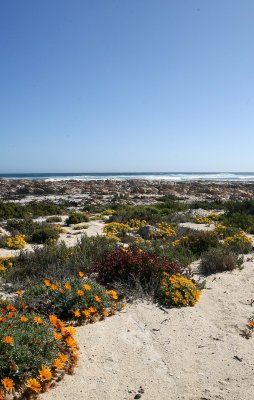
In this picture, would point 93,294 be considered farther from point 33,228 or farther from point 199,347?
point 33,228

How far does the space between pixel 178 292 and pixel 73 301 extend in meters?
1.85

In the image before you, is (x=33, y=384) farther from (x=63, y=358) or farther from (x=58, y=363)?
(x=63, y=358)

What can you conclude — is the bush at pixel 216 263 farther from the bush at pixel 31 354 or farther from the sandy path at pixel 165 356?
the bush at pixel 31 354

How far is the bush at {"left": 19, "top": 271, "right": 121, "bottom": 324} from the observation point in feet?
15.9

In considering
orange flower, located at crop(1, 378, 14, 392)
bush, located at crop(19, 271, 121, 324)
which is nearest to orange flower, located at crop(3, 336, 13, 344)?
orange flower, located at crop(1, 378, 14, 392)

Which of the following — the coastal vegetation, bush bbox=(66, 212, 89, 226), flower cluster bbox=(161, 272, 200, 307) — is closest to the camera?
the coastal vegetation

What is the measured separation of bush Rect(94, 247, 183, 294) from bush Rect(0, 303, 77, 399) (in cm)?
240

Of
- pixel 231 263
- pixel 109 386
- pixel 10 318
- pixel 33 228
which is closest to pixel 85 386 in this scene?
pixel 109 386

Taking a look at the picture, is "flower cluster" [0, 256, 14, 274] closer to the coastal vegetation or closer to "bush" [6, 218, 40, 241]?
the coastal vegetation

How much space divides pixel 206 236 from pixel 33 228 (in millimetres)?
6125

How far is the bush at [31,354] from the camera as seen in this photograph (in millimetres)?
3175

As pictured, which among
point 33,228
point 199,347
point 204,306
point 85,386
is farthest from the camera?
point 33,228

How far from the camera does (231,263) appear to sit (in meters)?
7.99

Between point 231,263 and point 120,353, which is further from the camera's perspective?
point 231,263
